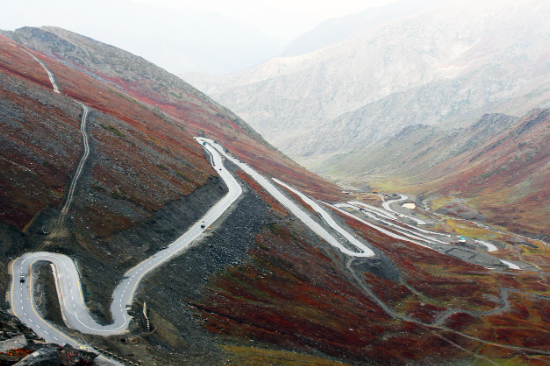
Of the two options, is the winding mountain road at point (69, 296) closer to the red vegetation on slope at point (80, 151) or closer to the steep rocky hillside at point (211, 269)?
the steep rocky hillside at point (211, 269)

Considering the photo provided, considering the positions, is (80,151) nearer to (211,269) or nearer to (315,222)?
(211,269)

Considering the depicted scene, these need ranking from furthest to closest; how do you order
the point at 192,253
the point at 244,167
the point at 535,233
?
the point at 535,233
the point at 244,167
the point at 192,253

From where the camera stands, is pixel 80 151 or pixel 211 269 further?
pixel 80 151

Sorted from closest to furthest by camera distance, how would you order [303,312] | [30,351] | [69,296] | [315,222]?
[30,351] → [69,296] → [303,312] → [315,222]

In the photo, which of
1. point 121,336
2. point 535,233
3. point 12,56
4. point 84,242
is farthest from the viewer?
point 535,233

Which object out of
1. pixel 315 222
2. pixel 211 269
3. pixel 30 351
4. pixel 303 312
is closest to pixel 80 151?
pixel 211 269

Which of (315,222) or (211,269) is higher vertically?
(211,269)

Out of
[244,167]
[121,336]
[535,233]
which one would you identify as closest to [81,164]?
[121,336]

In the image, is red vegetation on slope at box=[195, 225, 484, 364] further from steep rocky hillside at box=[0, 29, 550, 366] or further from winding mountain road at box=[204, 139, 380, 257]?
winding mountain road at box=[204, 139, 380, 257]

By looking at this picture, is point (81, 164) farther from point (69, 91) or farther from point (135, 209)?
point (69, 91)

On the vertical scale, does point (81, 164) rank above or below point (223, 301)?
above

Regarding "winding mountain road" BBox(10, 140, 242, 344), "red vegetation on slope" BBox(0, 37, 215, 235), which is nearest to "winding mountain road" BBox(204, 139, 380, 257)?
"red vegetation on slope" BBox(0, 37, 215, 235)

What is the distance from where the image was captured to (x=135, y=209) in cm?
6400

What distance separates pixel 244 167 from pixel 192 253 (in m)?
73.6
